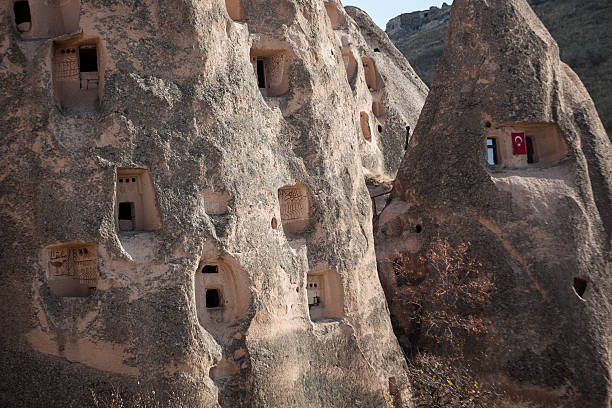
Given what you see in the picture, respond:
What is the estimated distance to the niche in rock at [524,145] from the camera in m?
16.8

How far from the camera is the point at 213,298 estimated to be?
475 inches

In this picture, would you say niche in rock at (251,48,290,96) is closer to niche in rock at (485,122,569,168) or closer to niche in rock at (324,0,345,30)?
niche in rock at (485,122,569,168)

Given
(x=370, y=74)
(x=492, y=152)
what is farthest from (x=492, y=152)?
(x=370, y=74)

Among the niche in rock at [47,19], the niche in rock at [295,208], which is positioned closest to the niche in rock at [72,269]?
the niche in rock at [47,19]

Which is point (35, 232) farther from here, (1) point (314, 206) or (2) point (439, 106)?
(2) point (439, 106)

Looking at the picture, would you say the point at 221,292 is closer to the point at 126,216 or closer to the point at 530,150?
the point at 126,216

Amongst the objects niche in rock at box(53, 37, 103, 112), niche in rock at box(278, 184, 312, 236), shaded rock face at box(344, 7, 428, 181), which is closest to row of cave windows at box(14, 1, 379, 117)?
niche in rock at box(53, 37, 103, 112)

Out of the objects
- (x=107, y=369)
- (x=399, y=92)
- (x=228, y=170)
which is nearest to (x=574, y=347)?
(x=228, y=170)

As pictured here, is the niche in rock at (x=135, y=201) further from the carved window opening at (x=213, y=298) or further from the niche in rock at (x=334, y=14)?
the niche in rock at (x=334, y=14)

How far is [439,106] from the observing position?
57.9 ft

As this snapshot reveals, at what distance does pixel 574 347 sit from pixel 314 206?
587 centimetres

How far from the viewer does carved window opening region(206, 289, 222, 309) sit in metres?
12.0

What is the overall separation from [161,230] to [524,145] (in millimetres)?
9012

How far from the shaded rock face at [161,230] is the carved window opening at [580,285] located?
4.80m
